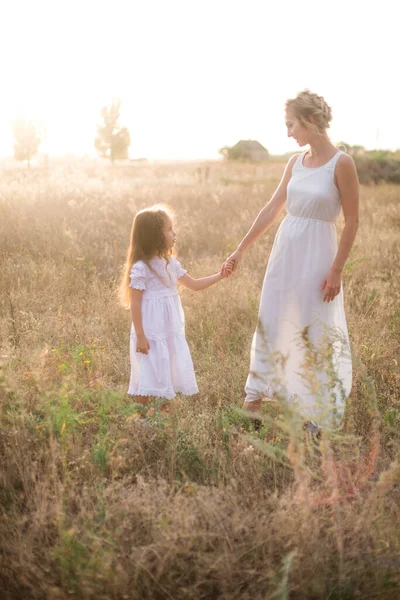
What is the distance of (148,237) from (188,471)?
1.44 meters

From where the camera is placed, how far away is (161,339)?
140 inches

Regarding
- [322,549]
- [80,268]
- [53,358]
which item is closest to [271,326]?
[53,358]

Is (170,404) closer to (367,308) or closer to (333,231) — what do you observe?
(333,231)

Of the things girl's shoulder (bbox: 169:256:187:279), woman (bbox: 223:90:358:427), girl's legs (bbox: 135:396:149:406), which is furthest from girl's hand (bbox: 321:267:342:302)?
girl's legs (bbox: 135:396:149:406)

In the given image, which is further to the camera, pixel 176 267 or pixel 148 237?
pixel 176 267

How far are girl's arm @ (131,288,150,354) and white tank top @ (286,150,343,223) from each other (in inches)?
45.6

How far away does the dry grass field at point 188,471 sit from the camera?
2.03 m

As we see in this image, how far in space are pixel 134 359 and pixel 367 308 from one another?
268cm

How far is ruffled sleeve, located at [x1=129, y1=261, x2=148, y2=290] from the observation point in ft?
11.2

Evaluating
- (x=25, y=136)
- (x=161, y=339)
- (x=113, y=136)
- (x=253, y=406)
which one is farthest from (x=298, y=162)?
(x=113, y=136)

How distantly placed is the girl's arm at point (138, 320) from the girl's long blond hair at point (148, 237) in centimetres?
14

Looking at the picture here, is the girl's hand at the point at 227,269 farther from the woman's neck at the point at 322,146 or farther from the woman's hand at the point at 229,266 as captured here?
the woman's neck at the point at 322,146

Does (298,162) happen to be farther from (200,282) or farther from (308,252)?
(200,282)

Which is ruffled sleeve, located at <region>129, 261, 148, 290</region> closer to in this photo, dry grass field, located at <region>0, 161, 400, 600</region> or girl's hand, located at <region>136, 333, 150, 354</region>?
girl's hand, located at <region>136, 333, 150, 354</region>
